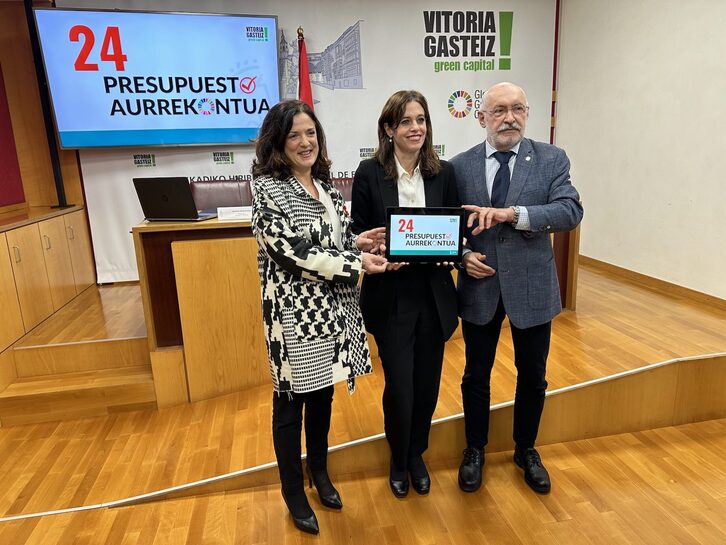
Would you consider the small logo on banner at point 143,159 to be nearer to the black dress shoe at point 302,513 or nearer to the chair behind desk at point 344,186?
the chair behind desk at point 344,186

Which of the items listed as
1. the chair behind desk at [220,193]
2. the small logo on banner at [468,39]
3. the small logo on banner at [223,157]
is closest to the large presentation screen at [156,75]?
the small logo on banner at [223,157]

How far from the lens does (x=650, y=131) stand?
12.2 ft

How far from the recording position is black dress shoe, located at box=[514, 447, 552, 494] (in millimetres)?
1877

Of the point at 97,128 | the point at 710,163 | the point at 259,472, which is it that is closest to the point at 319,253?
the point at 259,472

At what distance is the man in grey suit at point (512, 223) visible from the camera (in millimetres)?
1572

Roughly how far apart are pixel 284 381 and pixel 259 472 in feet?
2.26

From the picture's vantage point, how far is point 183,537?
68.1 inches

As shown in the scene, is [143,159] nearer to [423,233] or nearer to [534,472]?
[423,233]

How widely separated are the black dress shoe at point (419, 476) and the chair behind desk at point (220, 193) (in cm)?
241

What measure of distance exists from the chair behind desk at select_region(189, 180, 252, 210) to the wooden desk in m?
1.08

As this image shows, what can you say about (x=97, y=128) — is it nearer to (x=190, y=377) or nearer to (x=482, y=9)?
(x=190, y=377)

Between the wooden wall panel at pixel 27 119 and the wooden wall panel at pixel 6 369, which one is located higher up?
the wooden wall panel at pixel 27 119

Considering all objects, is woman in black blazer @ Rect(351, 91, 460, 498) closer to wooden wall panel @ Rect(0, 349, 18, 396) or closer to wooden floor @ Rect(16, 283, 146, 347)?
wooden floor @ Rect(16, 283, 146, 347)

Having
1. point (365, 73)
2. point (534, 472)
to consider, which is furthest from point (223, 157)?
point (534, 472)
